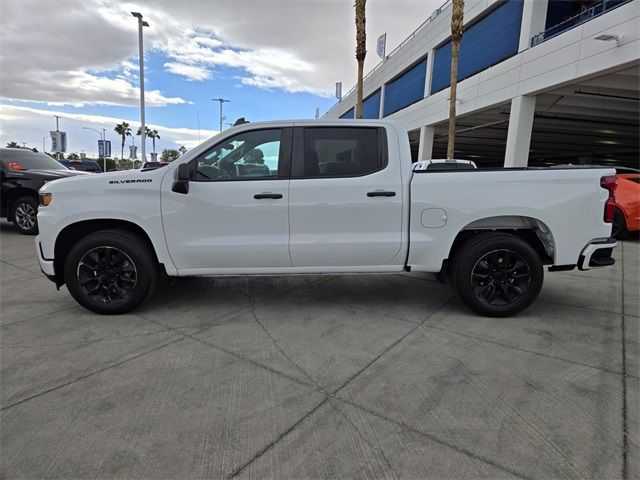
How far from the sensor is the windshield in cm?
893

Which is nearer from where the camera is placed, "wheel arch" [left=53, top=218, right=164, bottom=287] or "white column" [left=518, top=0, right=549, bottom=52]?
"wheel arch" [left=53, top=218, right=164, bottom=287]

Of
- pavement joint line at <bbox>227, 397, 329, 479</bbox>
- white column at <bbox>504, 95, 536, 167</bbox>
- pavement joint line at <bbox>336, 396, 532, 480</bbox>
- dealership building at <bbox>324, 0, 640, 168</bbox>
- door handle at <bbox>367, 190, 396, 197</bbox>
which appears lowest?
pavement joint line at <bbox>227, 397, 329, 479</bbox>

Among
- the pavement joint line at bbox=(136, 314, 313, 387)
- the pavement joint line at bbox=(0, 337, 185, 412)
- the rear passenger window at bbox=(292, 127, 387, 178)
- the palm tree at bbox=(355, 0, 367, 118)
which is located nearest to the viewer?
the pavement joint line at bbox=(0, 337, 185, 412)

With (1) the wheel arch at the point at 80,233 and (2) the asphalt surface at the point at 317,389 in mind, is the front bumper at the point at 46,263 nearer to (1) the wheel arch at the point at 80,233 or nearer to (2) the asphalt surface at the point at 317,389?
(1) the wheel arch at the point at 80,233

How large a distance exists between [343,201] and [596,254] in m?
2.64

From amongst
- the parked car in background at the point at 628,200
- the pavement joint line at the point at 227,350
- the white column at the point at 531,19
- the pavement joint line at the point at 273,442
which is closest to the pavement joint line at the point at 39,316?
the pavement joint line at the point at 227,350

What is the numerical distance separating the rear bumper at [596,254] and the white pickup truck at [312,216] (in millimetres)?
10

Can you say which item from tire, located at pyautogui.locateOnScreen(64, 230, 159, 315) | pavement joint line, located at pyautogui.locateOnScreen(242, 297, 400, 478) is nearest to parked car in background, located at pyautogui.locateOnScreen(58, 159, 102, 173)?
tire, located at pyautogui.locateOnScreen(64, 230, 159, 315)

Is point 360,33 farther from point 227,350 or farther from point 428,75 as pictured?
point 227,350

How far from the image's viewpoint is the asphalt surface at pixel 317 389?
2.16 m

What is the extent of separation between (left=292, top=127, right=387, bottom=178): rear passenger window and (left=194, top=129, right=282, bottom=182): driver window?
11.5 inches

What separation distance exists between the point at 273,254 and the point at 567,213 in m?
2.97

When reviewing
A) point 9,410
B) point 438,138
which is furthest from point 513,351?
point 438,138

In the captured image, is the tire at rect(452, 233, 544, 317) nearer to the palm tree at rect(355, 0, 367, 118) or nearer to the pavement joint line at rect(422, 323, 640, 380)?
the pavement joint line at rect(422, 323, 640, 380)
